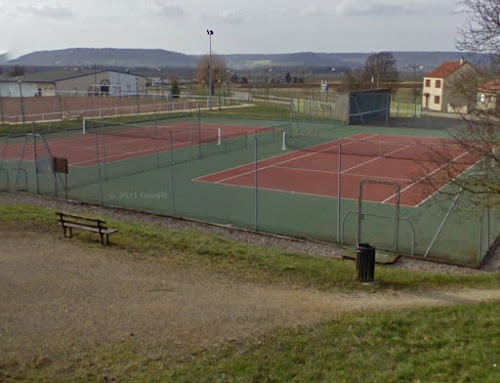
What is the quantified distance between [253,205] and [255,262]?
754cm

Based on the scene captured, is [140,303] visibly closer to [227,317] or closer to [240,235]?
[227,317]

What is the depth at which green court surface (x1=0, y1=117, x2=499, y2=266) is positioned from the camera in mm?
16370

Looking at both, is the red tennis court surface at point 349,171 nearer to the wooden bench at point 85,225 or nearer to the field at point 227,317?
the field at point 227,317

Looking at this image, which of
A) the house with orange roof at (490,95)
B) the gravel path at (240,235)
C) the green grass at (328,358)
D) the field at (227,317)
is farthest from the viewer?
the gravel path at (240,235)

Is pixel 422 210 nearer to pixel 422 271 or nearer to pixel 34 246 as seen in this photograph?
pixel 422 271

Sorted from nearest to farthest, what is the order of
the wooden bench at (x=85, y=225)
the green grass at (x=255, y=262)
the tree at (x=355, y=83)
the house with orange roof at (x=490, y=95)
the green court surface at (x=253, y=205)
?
the house with orange roof at (x=490, y=95), the green grass at (x=255, y=262), the wooden bench at (x=85, y=225), the green court surface at (x=253, y=205), the tree at (x=355, y=83)

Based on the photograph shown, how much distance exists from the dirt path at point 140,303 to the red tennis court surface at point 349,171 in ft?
31.1

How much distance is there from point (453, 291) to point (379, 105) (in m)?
44.7

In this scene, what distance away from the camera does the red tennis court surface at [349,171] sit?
22375mm

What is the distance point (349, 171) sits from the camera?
91.0ft

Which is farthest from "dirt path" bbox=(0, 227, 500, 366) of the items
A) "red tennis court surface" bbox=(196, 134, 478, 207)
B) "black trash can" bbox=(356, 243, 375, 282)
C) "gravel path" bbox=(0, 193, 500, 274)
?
"red tennis court surface" bbox=(196, 134, 478, 207)

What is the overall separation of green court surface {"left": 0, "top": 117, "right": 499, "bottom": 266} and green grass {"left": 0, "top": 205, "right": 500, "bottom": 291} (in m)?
2.02

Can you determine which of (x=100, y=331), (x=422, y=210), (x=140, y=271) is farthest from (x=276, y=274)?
(x=422, y=210)

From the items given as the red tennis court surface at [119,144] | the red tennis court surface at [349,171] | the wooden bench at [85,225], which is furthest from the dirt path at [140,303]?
the red tennis court surface at [119,144]
